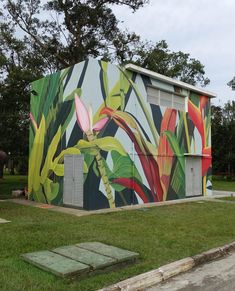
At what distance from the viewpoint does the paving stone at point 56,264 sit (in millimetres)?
5723

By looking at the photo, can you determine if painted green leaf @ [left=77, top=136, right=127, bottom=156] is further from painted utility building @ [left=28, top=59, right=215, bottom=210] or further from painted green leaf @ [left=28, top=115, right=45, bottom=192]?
painted green leaf @ [left=28, top=115, right=45, bottom=192]

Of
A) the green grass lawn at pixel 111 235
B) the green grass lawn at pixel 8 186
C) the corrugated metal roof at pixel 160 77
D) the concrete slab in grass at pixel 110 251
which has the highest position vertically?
the corrugated metal roof at pixel 160 77

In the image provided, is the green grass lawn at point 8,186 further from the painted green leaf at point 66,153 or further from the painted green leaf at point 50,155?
the painted green leaf at point 66,153

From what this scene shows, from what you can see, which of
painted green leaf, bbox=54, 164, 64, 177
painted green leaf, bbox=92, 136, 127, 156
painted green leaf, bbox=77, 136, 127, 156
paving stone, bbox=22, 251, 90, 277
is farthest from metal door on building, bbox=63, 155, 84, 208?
paving stone, bbox=22, 251, 90, 277

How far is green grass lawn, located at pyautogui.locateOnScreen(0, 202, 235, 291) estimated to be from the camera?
5.60 metres

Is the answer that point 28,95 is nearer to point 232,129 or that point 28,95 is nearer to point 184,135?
point 184,135

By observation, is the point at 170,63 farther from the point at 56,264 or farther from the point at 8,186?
the point at 56,264

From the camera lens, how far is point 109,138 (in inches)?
576

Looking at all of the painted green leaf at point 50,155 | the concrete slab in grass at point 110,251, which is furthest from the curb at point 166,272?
the painted green leaf at point 50,155

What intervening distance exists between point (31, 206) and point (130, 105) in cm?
592

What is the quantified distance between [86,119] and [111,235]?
6.47 metres

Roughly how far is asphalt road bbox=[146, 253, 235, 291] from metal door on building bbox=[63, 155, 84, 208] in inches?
315

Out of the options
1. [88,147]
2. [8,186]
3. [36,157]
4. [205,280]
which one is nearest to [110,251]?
[205,280]

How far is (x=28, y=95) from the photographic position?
21.2 metres
